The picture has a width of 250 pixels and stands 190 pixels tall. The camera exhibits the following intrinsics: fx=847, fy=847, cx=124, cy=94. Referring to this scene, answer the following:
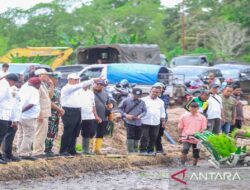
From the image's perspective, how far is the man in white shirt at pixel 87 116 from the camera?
1739 cm

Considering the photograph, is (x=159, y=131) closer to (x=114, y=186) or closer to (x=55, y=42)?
(x=114, y=186)

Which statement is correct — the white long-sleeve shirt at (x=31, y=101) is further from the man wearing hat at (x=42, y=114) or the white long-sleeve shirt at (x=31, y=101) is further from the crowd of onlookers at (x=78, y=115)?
the man wearing hat at (x=42, y=114)

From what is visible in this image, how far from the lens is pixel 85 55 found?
1578 inches

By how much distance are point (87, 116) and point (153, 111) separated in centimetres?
190

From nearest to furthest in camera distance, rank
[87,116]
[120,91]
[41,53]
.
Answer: [87,116], [120,91], [41,53]

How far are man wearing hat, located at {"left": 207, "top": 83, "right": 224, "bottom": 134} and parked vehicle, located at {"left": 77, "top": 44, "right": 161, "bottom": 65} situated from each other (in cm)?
1718

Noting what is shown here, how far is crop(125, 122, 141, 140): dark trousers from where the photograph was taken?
1886 centimetres

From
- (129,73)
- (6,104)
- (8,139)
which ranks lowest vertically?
(8,139)

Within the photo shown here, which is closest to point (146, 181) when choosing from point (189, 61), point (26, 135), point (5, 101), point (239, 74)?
point (26, 135)

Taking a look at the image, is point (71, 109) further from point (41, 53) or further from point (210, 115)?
point (41, 53)

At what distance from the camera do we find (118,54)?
1511 inches

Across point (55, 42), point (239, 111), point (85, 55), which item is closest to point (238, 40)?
point (55, 42)

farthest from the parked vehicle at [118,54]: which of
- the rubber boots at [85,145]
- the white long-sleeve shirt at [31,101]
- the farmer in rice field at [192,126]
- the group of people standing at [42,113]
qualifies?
the white long-sleeve shirt at [31,101]

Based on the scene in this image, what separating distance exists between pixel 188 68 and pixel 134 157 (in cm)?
1845
